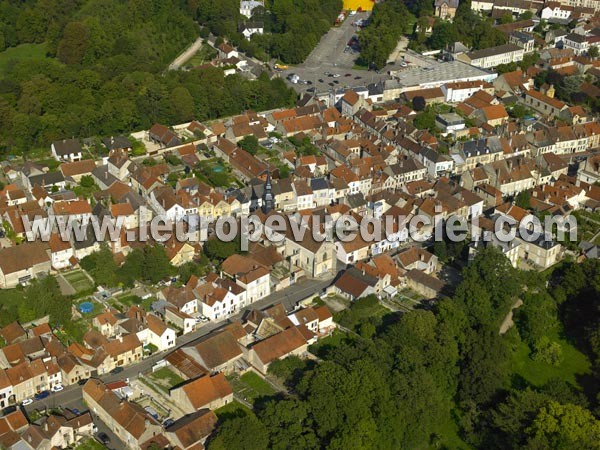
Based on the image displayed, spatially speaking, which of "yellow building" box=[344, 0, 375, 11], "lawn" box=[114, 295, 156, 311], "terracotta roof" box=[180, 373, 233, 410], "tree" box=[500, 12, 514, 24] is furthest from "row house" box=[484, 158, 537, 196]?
"yellow building" box=[344, 0, 375, 11]

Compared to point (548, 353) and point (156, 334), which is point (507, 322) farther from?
point (156, 334)

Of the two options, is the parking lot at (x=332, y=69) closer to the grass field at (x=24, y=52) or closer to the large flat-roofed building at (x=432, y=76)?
the large flat-roofed building at (x=432, y=76)

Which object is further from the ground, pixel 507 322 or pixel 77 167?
pixel 77 167

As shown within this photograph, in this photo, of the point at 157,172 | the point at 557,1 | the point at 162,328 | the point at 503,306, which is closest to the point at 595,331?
the point at 503,306

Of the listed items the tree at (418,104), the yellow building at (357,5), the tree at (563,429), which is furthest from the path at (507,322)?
the yellow building at (357,5)

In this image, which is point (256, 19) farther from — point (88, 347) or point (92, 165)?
point (88, 347)

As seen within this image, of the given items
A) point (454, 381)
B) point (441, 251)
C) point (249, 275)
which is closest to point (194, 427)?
point (249, 275)

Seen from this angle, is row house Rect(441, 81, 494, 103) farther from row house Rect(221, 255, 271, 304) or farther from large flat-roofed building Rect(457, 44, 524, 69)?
row house Rect(221, 255, 271, 304)
